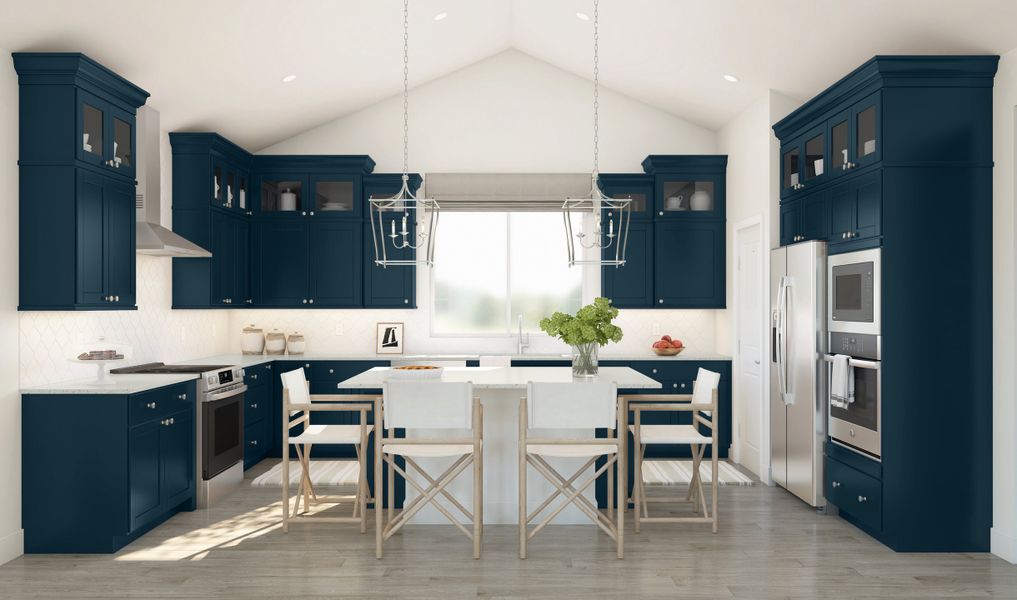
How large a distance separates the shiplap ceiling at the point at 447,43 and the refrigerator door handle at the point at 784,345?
→ 161 centimetres

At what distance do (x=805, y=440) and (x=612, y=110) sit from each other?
409 centimetres

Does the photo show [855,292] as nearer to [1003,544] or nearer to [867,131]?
[867,131]

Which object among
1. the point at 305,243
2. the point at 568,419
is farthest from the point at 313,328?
the point at 568,419

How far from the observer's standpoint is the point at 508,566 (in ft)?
13.4

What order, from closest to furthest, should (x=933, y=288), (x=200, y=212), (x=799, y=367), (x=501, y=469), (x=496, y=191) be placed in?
(x=933, y=288), (x=501, y=469), (x=799, y=367), (x=200, y=212), (x=496, y=191)

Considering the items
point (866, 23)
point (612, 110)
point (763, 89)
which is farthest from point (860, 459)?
point (612, 110)

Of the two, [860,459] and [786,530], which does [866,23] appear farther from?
[786,530]

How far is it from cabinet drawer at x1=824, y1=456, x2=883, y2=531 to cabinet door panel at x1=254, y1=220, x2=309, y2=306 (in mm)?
5070

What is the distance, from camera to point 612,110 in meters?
7.78

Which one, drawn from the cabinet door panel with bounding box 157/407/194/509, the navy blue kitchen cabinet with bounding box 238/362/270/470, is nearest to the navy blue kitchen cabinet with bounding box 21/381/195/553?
the cabinet door panel with bounding box 157/407/194/509

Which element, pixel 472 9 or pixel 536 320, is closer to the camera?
pixel 472 9

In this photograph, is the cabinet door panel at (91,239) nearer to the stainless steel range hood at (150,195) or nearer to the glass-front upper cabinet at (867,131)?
the stainless steel range hood at (150,195)

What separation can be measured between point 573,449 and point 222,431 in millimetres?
2887

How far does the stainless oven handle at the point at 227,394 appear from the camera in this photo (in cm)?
532
